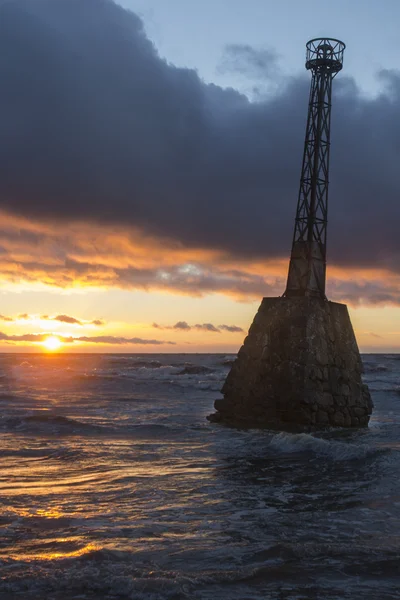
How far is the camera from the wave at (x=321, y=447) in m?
14.6

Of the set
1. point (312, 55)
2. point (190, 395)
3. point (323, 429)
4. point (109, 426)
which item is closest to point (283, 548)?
point (323, 429)

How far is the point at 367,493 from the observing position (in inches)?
424

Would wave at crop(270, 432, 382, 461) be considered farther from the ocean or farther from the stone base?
the stone base

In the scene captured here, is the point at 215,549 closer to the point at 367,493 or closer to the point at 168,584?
the point at 168,584

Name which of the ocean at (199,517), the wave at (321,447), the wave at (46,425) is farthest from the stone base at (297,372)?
the wave at (46,425)

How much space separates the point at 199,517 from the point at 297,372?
36.2 feet

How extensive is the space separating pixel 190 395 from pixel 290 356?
21.5 m

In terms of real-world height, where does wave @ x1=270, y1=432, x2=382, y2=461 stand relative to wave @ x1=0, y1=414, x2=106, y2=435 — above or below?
above

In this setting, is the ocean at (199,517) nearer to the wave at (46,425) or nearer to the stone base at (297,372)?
the stone base at (297,372)

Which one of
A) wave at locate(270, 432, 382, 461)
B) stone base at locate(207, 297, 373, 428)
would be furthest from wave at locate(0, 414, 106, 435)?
wave at locate(270, 432, 382, 461)

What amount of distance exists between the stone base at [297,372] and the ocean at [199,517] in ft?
4.11

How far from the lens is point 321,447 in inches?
607

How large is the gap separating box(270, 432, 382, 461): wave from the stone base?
9.57 feet

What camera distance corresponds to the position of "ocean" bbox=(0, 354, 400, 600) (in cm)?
625
